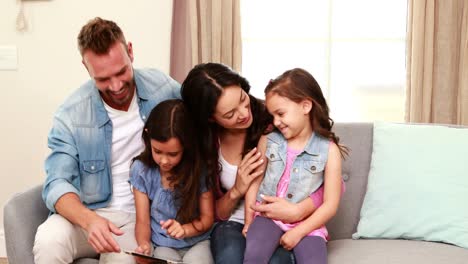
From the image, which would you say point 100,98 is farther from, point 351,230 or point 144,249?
point 351,230

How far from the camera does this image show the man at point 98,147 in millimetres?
1777

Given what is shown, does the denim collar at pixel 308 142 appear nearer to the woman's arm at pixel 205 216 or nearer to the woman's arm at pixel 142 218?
the woman's arm at pixel 205 216

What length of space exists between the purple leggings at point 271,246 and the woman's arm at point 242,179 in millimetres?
137

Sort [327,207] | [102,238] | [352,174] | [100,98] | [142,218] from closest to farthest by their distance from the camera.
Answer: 1. [102,238]
2. [327,207]
3. [142,218]
4. [100,98]
5. [352,174]

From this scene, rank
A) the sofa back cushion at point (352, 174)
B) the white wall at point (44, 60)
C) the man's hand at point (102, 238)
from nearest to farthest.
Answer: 1. the man's hand at point (102, 238)
2. the sofa back cushion at point (352, 174)
3. the white wall at point (44, 60)

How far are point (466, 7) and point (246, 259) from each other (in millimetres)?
1737

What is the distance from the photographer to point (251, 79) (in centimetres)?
302

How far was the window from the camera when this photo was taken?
116 inches

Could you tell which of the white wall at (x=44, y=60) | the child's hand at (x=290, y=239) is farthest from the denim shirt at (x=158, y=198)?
the white wall at (x=44, y=60)

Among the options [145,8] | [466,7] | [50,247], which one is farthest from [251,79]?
[50,247]

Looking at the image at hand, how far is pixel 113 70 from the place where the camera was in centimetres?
186

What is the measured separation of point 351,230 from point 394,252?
27cm

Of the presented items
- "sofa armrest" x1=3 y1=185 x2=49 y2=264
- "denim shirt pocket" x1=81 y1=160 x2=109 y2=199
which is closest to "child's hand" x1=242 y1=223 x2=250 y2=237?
"denim shirt pocket" x1=81 y1=160 x2=109 y2=199

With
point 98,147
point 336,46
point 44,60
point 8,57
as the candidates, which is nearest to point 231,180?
point 98,147
